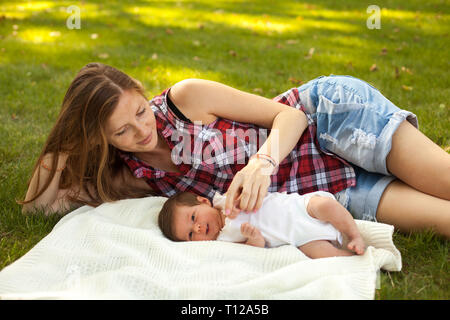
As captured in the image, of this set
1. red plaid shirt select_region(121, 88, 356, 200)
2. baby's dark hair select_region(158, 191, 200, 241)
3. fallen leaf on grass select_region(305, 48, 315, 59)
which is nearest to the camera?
baby's dark hair select_region(158, 191, 200, 241)

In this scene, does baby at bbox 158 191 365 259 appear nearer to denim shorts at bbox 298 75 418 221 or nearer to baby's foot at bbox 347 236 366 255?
baby's foot at bbox 347 236 366 255

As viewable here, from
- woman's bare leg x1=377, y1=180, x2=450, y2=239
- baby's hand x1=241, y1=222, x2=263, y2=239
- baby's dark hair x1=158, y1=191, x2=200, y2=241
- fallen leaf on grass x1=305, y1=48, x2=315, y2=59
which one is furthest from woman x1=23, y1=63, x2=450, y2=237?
fallen leaf on grass x1=305, y1=48, x2=315, y2=59

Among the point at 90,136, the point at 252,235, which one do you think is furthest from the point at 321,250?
the point at 90,136

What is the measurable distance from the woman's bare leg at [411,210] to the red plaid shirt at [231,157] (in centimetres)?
21

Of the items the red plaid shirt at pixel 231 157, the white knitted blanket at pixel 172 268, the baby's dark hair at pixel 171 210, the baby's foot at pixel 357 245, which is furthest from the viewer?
the red plaid shirt at pixel 231 157

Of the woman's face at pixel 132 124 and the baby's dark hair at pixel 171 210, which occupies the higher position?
the woman's face at pixel 132 124

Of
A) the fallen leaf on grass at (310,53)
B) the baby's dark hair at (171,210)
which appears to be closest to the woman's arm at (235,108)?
the baby's dark hair at (171,210)

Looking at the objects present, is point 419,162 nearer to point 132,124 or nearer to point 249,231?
point 249,231

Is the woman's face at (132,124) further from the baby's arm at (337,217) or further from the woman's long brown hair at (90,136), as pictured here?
the baby's arm at (337,217)

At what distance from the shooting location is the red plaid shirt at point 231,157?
2566 mm

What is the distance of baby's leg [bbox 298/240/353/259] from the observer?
216 centimetres

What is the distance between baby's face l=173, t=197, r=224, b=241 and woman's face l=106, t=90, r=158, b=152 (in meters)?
0.39

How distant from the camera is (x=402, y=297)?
1941mm
